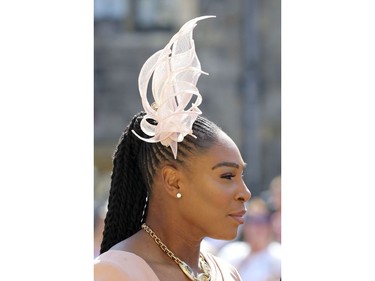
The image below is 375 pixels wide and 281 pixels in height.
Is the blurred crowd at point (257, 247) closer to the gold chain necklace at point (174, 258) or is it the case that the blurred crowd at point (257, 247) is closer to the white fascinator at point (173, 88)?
the gold chain necklace at point (174, 258)

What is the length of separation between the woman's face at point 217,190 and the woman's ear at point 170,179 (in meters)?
0.02

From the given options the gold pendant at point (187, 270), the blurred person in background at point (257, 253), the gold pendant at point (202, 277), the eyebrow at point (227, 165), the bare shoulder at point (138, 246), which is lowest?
the blurred person in background at point (257, 253)

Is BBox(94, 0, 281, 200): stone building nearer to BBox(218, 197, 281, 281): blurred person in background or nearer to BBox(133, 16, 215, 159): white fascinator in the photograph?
BBox(218, 197, 281, 281): blurred person in background

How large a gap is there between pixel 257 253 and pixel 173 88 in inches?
176

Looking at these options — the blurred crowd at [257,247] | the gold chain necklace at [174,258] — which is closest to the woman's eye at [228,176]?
the gold chain necklace at [174,258]

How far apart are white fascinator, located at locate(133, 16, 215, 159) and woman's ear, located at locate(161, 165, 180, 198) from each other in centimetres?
5

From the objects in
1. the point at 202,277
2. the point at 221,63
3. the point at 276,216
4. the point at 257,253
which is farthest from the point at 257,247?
the point at 221,63

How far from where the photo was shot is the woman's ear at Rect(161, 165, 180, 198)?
11.8 ft

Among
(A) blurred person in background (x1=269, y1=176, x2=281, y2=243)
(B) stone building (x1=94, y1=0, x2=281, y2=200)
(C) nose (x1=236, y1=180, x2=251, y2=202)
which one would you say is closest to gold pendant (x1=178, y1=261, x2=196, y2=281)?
(C) nose (x1=236, y1=180, x2=251, y2=202)

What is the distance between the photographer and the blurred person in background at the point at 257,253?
25.2 ft
